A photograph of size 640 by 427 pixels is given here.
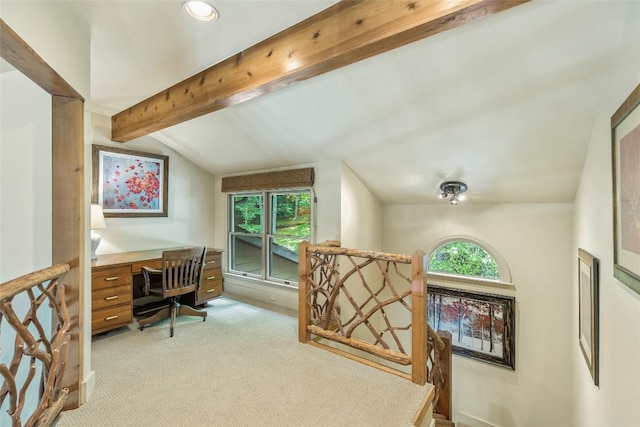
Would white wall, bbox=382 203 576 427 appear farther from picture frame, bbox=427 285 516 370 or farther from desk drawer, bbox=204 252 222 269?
desk drawer, bbox=204 252 222 269

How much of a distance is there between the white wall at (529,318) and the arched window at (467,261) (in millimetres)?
119

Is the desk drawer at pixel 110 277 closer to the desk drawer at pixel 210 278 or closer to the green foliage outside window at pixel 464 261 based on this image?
the desk drawer at pixel 210 278

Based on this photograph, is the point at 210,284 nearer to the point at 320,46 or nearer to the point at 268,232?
the point at 268,232

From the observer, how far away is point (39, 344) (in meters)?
1.55

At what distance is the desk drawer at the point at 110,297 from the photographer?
2656 millimetres

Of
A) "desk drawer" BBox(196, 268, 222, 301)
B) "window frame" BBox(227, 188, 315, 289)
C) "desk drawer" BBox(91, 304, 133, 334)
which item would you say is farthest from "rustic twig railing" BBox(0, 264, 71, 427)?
"window frame" BBox(227, 188, 315, 289)

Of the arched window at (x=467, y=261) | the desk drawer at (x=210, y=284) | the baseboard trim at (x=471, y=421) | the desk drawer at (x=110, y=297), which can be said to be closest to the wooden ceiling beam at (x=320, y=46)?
the desk drawer at (x=110, y=297)

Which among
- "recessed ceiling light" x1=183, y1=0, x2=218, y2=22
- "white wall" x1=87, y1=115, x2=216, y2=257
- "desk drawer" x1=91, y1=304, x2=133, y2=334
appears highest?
"recessed ceiling light" x1=183, y1=0, x2=218, y2=22

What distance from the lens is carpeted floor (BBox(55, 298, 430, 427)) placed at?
1.71 meters

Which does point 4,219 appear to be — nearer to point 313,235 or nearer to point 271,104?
point 271,104

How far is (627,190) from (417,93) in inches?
55.3

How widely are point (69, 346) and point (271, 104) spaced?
7.83 ft

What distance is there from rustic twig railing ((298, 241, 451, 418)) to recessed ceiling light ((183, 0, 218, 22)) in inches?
73.3

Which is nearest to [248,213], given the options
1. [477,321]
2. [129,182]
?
[129,182]
